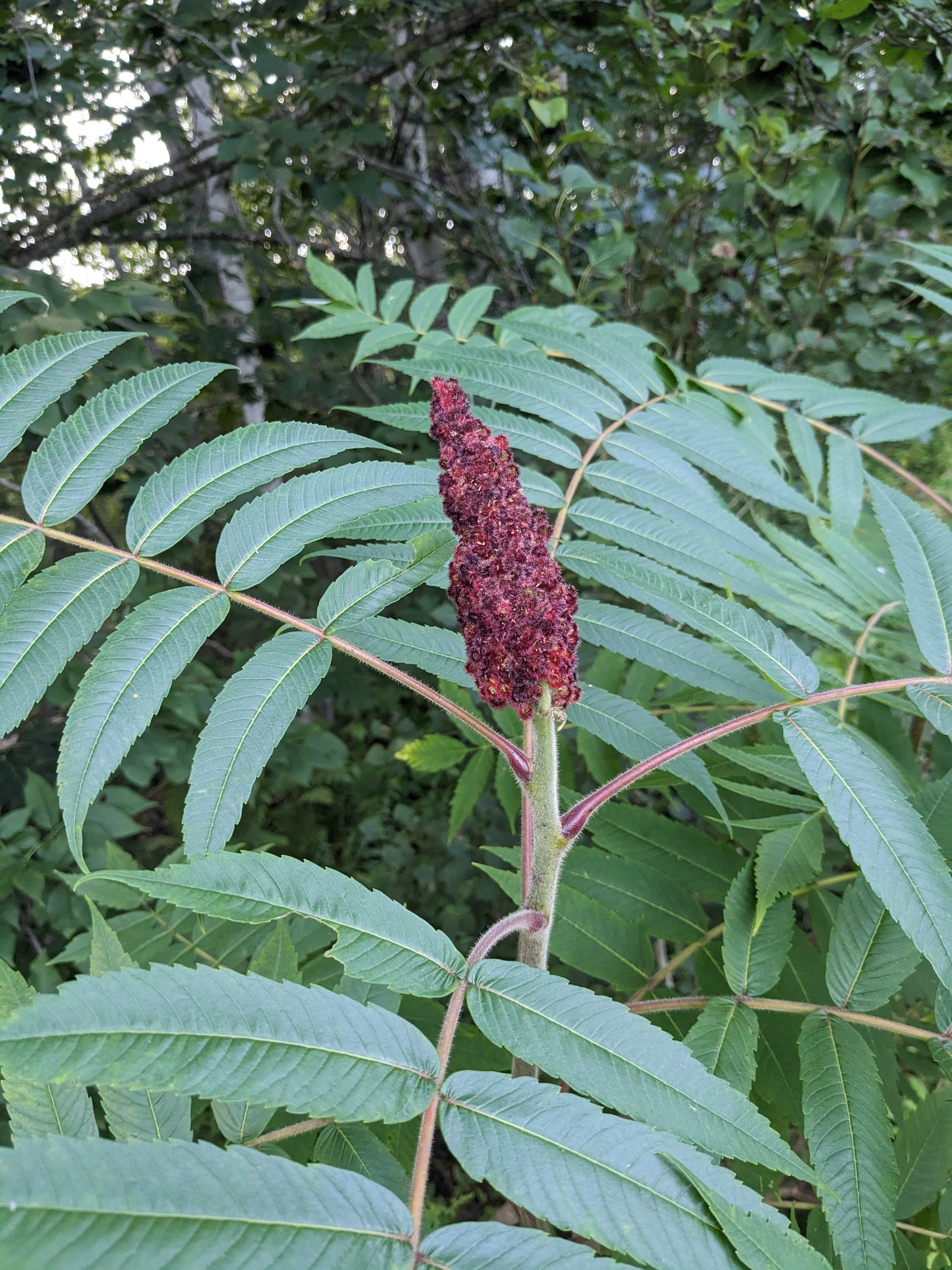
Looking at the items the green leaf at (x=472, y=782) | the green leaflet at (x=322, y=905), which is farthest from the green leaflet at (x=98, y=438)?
the green leaf at (x=472, y=782)

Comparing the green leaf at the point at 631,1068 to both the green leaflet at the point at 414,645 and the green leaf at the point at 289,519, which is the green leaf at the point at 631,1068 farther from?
the green leaf at the point at 289,519

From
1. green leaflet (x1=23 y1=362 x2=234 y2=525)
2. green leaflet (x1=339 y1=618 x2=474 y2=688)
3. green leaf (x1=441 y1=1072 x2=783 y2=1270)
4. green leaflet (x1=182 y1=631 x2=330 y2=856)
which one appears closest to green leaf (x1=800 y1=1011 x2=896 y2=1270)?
green leaf (x1=441 y1=1072 x2=783 y2=1270)

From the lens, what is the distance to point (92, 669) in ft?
3.67

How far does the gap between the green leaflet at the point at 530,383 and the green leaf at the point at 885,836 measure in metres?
0.93

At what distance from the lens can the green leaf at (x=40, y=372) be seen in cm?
132

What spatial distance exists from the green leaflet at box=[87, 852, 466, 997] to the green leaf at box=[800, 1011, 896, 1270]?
1.85ft

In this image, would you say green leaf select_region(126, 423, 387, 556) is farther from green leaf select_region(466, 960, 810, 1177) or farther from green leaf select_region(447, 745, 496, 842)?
green leaf select_region(447, 745, 496, 842)

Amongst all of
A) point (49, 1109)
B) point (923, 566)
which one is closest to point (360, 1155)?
point (49, 1109)

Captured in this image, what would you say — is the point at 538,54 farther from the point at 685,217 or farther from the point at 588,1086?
the point at 588,1086

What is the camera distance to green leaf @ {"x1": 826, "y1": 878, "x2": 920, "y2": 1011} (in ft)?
3.84

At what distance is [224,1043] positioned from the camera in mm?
765

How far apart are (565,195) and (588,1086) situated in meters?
3.91

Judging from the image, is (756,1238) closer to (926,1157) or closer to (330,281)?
(926,1157)

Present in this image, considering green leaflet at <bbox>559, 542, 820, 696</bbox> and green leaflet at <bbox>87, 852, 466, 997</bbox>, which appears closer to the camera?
green leaflet at <bbox>87, 852, 466, 997</bbox>
